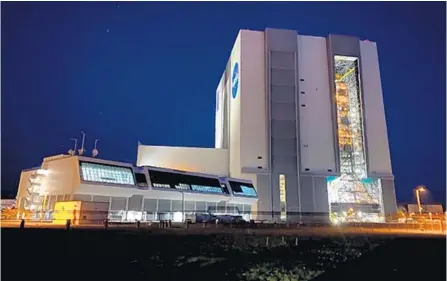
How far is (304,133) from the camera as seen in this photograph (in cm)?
5528

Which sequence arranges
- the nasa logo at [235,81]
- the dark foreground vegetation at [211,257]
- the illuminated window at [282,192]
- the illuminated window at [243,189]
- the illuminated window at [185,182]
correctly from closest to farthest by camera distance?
the dark foreground vegetation at [211,257] → the illuminated window at [185,182] → the illuminated window at [243,189] → the illuminated window at [282,192] → the nasa logo at [235,81]

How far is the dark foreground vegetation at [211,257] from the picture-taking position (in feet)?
50.8

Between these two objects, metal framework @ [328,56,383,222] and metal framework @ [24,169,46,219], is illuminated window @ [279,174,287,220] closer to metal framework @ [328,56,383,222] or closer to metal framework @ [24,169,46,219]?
metal framework @ [328,56,383,222]

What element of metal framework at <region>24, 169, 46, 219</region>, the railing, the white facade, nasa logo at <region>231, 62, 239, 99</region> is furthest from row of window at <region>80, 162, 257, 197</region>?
nasa logo at <region>231, 62, 239, 99</region>

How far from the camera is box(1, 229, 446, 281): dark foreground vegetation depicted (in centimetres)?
1547

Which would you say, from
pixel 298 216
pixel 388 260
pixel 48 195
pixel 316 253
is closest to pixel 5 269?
pixel 316 253

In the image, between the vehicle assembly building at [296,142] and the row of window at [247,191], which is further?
the vehicle assembly building at [296,142]

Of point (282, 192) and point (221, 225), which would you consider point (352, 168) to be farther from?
point (221, 225)

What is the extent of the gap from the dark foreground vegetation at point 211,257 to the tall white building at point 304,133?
102ft

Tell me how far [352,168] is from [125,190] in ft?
126

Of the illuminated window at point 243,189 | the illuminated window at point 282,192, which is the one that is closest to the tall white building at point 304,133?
the illuminated window at point 282,192

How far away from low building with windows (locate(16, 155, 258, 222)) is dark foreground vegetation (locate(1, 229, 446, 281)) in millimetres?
15222

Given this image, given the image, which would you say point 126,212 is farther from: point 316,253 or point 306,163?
point 306,163

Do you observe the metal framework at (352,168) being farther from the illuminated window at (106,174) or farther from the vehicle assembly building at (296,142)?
the illuminated window at (106,174)
